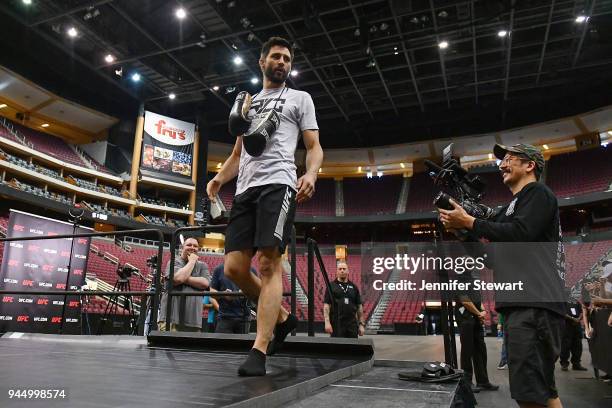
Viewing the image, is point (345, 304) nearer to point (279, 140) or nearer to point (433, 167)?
point (433, 167)

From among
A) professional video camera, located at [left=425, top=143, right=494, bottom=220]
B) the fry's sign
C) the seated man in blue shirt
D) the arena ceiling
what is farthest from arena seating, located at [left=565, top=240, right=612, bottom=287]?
the fry's sign

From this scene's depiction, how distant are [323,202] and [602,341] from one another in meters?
19.7

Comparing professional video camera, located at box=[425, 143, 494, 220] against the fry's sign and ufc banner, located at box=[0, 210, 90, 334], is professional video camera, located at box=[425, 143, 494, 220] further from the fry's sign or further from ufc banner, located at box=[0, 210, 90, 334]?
the fry's sign

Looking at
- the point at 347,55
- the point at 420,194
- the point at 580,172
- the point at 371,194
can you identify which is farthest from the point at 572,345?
the point at 371,194

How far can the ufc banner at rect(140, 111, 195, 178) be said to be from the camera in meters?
18.3

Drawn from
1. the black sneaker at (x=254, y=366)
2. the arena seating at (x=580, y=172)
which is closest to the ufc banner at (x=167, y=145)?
the arena seating at (x=580, y=172)

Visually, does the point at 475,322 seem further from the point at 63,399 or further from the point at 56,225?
the point at 56,225

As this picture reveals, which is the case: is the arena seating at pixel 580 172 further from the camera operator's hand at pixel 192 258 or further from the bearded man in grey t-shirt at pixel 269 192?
the bearded man in grey t-shirt at pixel 269 192

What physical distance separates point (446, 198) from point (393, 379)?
2.71ft

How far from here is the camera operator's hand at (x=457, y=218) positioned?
68.4 inches

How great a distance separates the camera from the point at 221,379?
4.73 feet

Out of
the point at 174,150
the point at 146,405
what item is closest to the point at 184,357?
the point at 146,405

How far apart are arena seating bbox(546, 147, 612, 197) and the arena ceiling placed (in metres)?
2.86

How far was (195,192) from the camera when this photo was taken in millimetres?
19719
